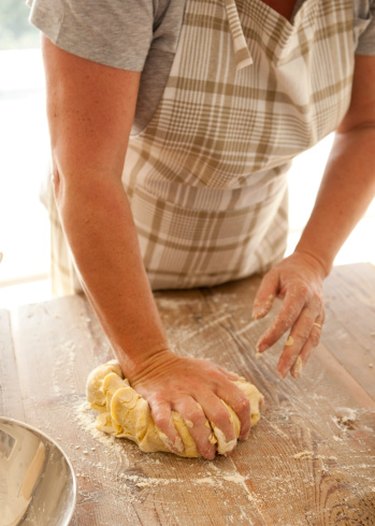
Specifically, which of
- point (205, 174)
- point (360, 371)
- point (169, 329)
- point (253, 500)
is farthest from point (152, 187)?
point (253, 500)

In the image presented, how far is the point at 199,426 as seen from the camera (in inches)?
39.9

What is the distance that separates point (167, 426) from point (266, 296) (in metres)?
0.29

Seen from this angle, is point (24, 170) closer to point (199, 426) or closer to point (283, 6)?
point (283, 6)

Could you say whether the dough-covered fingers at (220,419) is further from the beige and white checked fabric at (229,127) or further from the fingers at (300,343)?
the beige and white checked fabric at (229,127)

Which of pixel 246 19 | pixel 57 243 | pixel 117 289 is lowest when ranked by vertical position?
pixel 57 243

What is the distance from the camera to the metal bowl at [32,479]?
874 millimetres

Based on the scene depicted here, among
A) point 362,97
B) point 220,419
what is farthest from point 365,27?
point 220,419

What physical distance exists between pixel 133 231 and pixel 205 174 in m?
0.22

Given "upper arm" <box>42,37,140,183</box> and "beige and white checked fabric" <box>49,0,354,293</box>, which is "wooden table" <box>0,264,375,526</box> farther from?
"upper arm" <box>42,37,140,183</box>

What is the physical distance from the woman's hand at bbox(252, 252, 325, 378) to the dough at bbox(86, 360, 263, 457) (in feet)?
0.24

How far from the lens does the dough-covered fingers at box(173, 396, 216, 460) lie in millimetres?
1013

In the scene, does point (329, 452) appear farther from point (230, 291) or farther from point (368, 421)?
point (230, 291)

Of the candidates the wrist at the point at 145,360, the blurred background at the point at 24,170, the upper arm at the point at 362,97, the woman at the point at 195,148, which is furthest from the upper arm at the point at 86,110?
the blurred background at the point at 24,170

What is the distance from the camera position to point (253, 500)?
3.15ft
